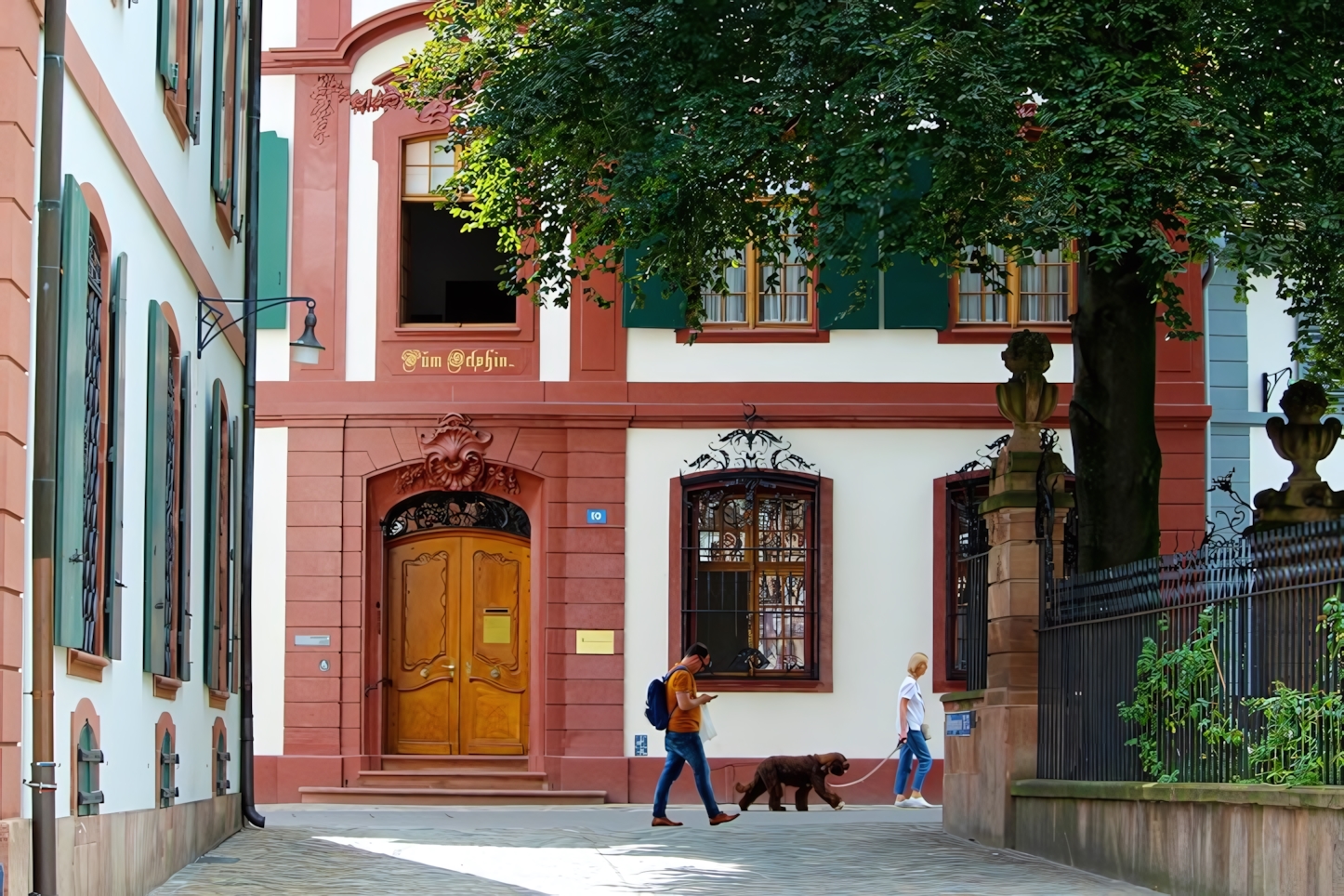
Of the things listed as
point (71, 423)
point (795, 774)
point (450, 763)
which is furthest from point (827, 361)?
point (71, 423)

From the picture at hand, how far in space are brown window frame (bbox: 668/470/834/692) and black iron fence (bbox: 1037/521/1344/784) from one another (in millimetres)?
8436

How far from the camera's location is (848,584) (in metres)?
24.4

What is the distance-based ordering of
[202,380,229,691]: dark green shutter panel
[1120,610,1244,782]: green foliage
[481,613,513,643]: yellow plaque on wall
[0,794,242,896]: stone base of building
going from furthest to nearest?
[481,613,513,643]: yellow plaque on wall, [202,380,229,691]: dark green shutter panel, [1120,610,1244,782]: green foliage, [0,794,242,896]: stone base of building

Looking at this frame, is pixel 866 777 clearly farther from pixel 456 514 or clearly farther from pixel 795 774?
pixel 456 514

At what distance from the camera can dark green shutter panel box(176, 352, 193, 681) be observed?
14938 millimetres

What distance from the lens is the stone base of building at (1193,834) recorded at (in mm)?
10312

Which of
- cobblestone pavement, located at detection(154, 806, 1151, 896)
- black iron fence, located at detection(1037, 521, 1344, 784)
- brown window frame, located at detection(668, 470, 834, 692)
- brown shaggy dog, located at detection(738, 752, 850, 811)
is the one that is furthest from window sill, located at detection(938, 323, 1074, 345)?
black iron fence, located at detection(1037, 521, 1344, 784)

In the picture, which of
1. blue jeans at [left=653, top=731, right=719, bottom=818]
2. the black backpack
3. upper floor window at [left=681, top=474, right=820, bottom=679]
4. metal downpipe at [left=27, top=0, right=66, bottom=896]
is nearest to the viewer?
metal downpipe at [left=27, top=0, right=66, bottom=896]

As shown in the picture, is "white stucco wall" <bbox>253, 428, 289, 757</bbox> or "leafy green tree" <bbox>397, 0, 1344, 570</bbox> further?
"white stucco wall" <bbox>253, 428, 289, 757</bbox>

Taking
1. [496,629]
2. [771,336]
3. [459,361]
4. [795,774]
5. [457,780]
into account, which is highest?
[771,336]

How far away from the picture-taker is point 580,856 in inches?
619

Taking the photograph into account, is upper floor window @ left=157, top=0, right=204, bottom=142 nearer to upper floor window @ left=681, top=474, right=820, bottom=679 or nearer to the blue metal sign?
the blue metal sign

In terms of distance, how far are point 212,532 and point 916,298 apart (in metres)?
10.2

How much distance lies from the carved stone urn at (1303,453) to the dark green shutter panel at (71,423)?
9.58 metres
